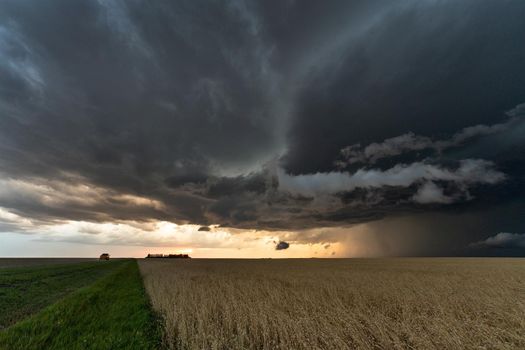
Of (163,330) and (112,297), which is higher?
(112,297)

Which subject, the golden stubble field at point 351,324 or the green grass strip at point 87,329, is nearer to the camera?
the golden stubble field at point 351,324

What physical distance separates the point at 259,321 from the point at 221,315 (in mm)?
2975

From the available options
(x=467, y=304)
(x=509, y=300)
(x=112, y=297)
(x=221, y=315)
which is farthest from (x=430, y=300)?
(x=112, y=297)

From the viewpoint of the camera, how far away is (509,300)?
17688mm

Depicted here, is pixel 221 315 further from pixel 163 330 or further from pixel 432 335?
pixel 432 335

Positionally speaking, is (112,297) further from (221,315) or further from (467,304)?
(467,304)

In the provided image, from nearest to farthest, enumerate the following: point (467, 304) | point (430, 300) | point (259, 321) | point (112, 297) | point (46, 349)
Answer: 1. point (46, 349)
2. point (259, 321)
3. point (467, 304)
4. point (430, 300)
5. point (112, 297)

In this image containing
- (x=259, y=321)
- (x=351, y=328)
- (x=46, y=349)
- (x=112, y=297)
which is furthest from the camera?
(x=112, y=297)

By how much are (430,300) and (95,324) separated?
16.8 meters

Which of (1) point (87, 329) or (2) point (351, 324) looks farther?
(1) point (87, 329)

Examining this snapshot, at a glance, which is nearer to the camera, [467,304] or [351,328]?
[351,328]

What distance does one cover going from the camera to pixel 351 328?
11328 mm

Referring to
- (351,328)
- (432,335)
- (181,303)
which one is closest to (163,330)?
(181,303)

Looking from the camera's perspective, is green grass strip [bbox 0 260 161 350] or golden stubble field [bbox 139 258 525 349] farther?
green grass strip [bbox 0 260 161 350]
